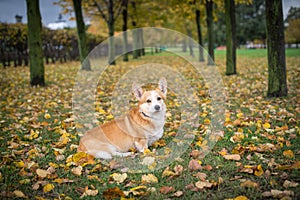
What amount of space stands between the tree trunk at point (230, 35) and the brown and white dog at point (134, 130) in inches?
369

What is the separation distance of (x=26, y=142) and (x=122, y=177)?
244 centimetres

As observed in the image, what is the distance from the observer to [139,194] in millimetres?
3193

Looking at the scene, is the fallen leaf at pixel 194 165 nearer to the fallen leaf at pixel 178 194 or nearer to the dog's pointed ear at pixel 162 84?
the fallen leaf at pixel 178 194

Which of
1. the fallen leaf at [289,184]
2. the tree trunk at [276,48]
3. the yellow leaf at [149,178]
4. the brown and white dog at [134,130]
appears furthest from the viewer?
the tree trunk at [276,48]

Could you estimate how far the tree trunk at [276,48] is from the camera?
7.47 metres

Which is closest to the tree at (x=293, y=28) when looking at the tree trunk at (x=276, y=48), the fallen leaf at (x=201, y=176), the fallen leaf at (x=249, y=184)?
the tree trunk at (x=276, y=48)

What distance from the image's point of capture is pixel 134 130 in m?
4.51

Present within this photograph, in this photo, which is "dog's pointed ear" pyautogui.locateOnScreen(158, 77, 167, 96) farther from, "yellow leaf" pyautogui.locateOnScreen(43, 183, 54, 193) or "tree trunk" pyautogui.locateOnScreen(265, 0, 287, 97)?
"tree trunk" pyautogui.locateOnScreen(265, 0, 287, 97)

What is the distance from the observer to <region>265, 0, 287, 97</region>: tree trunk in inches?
294

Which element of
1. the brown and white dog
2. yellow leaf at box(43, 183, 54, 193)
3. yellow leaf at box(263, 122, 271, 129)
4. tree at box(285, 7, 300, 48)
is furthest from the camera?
tree at box(285, 7, 300, 48)

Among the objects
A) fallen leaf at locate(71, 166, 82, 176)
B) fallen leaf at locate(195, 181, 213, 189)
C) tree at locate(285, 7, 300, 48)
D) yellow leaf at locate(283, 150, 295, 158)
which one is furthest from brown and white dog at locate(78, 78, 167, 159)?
tree at locate(285, 7, 300, 48)

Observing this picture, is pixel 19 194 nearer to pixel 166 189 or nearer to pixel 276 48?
pixel 166 189

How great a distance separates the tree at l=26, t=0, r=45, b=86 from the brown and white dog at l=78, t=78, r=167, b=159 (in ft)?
25.9

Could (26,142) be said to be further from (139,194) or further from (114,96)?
(114,96)
